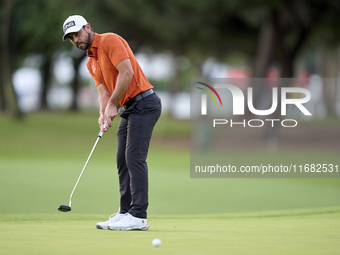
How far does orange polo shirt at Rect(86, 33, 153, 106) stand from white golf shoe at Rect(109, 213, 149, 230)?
3.60ft

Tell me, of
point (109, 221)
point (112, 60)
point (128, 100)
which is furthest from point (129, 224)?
point (112, 60)

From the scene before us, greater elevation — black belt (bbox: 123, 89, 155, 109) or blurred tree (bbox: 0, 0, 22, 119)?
blurred tree (bbox: 0, 0, 22, 119)

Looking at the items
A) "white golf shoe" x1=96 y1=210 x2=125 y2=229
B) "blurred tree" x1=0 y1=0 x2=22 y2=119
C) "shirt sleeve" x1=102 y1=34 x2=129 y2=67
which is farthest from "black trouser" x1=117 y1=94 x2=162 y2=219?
"blurred tree" x1=0 y1=0 x2=22 y2=119

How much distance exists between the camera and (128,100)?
20.7ft

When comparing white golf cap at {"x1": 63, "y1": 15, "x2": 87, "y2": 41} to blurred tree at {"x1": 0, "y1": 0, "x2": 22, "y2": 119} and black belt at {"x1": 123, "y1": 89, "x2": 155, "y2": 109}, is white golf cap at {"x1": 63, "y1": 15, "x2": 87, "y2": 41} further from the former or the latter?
blurred tree at {"x1": 0, "y1": 0, "x2": 22, "y2": 119}

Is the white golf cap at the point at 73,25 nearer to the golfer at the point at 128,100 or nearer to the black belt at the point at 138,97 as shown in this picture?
the golfer at the point at 128,100

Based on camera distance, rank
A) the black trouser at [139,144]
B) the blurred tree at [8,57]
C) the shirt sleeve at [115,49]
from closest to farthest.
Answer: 1. the shirt sleeve at [115,49]
2. the black trouser at [139,144]
3. the blurred tree at [8,57]

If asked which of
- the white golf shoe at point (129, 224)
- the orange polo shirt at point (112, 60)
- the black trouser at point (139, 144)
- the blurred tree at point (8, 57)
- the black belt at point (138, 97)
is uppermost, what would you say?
the blurred tree at point (8, 57)

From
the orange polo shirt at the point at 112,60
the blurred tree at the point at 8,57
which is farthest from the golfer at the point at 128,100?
the blurred tree at the point at 8,57

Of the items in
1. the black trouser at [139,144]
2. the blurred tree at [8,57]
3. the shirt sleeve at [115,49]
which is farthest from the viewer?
the blurred tree at [8,57]

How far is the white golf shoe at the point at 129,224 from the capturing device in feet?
20.0

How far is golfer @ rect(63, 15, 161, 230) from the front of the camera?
240 inches

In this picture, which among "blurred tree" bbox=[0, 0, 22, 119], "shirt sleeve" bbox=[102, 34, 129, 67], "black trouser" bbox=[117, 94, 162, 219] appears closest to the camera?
"shirt sleeve" bbox=[102, 34, 129, 67]

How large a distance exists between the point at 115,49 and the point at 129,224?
1.61 m
